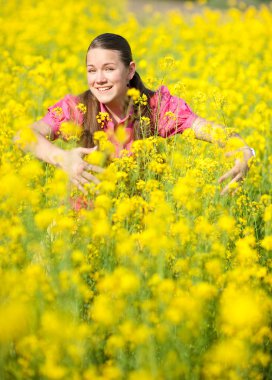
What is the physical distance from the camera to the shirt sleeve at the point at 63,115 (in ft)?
10.7

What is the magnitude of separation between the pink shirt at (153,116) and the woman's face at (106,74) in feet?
0.52

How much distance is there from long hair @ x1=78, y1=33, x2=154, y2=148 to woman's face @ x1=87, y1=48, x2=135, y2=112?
33mm

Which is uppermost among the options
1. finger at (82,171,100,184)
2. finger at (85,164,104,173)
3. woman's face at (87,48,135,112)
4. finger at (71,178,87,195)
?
woman's face at (87,48,135,112)

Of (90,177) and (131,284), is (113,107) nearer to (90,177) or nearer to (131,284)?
(90,177)

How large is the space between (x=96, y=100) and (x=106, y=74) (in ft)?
0.74

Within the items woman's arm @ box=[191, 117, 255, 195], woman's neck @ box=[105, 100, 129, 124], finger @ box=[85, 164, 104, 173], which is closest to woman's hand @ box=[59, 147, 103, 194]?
Answer: finger @ box=[85, 164, 104, 173]

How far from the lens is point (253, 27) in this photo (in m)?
9.32

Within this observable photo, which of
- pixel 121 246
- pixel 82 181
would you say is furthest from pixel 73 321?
pixel 82 181

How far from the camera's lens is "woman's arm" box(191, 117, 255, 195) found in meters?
2.75

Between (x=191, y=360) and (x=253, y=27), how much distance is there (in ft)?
26.4

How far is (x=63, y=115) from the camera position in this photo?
3.29m

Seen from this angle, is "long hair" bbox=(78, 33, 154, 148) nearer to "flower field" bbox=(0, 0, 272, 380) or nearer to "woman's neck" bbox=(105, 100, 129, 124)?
"woman's neck" bbox=(105, 100, 129, 124)

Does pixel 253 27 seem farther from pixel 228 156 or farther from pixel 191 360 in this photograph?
pixel 191 360

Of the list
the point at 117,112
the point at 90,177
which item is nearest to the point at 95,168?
the point at 90,177
